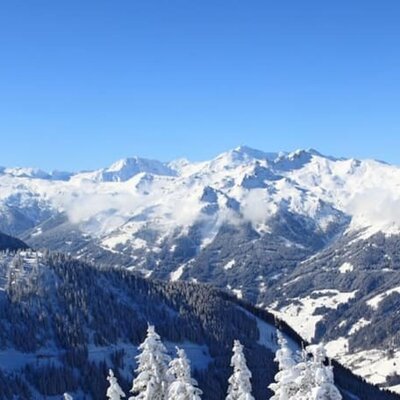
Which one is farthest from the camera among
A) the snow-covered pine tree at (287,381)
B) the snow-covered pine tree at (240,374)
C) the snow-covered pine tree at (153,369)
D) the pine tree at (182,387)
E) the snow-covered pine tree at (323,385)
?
the snow-covered pine tree at (240,374)

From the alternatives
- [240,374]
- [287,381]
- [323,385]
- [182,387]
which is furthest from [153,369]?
[323,385]

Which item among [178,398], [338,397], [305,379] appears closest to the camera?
[338,397]

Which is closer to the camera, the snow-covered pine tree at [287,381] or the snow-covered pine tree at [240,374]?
the snow-covered pine tree at [287,381]

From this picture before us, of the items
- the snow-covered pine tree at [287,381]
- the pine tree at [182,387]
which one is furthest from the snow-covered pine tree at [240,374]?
the snow-covered pine tree at [287,381]

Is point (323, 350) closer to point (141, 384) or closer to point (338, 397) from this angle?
point (338, 397)

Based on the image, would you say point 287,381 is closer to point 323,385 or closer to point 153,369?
point 323,385

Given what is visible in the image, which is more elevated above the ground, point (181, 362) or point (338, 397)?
point (181, 362)

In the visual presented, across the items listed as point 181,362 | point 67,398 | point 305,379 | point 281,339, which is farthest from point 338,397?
point 67,398

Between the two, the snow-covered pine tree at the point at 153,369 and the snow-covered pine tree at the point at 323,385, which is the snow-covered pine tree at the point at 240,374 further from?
the snow-covered pine tree at the point at 323,385
